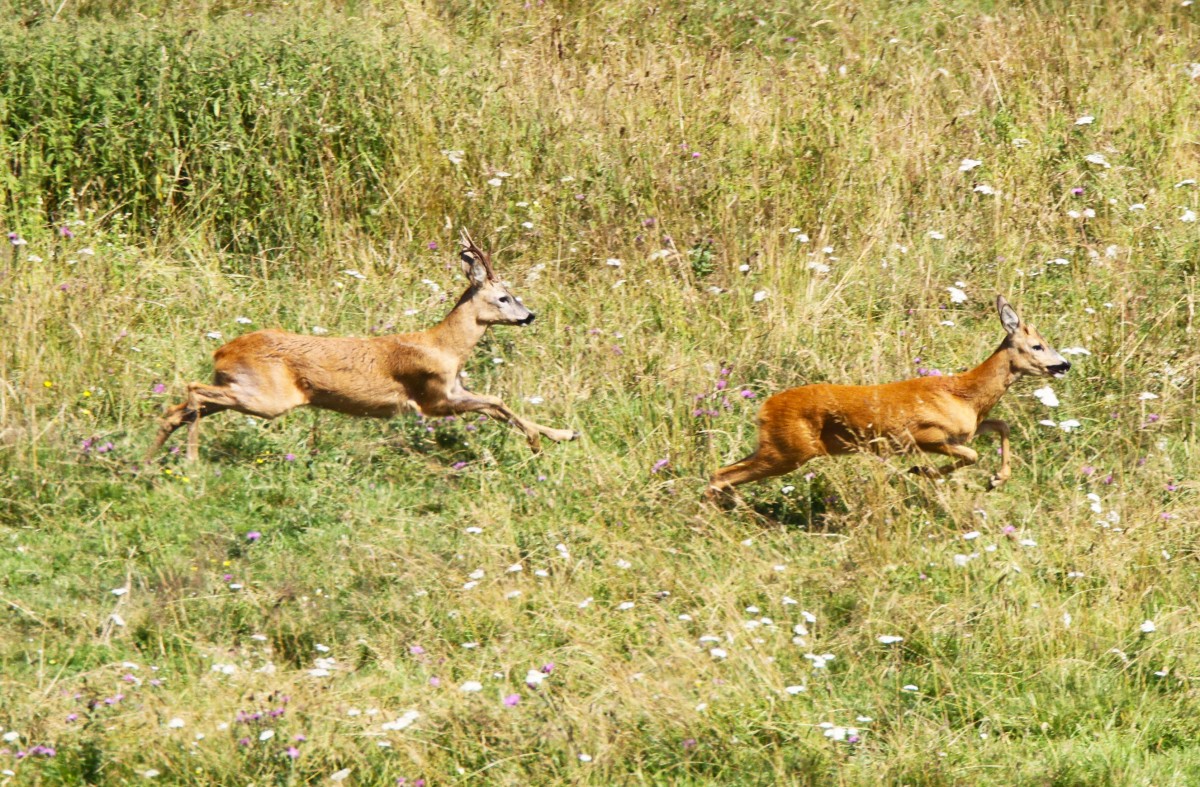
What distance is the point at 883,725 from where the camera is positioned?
18.8 ft

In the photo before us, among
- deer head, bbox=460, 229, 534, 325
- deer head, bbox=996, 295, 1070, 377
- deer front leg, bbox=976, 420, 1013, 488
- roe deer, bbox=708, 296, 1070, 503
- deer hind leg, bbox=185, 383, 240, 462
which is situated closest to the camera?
roe deer, bbox=708, 296, 1070, 503

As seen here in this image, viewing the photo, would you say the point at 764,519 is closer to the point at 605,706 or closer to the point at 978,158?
the point at 605,706

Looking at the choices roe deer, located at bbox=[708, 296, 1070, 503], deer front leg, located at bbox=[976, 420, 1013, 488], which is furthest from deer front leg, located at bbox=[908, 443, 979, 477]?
deer front leg, located at bbox=[976, 420, 1013, 488]

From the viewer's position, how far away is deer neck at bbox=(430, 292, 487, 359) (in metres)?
8.50

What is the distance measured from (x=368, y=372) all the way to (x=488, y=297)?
0.86m

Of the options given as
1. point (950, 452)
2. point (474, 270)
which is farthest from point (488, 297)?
point (950, 452)

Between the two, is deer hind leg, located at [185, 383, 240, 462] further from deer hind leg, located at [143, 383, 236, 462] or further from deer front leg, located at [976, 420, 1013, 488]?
deer front leg, located at [976, 420, 1013, 488]

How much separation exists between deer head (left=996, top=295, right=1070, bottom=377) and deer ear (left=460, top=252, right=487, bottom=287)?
2.75 metres

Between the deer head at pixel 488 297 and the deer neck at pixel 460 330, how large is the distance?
0.10ft

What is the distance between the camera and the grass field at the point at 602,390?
5.70m

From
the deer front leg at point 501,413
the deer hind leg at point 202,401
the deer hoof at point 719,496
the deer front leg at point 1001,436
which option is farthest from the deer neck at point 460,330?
the deer front leg at point 1001,436

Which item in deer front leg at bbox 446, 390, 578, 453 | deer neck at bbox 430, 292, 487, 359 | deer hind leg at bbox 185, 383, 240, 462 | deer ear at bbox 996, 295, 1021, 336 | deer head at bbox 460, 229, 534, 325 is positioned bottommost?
deer front leg at bbox 446, 390, 578, 453

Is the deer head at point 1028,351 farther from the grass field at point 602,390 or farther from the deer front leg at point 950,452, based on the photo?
the deer front leg at point 950,452

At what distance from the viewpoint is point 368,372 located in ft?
26.7
